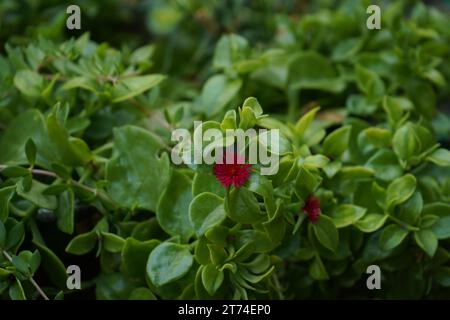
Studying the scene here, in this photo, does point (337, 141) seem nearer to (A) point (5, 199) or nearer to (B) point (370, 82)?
(B) point (370, 82)

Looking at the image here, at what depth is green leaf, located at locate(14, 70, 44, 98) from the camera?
3.30ft

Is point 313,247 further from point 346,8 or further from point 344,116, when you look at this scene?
point 346,8

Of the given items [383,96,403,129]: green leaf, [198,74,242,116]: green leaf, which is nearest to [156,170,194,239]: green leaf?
[198,74,242,116]: green leaf

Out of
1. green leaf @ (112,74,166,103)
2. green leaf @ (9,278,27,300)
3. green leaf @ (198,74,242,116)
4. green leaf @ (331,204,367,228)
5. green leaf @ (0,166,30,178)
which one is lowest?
green leaf @ (9,278,27,300)

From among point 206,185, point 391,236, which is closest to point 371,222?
point 391,236

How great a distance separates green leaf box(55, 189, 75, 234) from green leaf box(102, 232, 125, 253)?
47mm

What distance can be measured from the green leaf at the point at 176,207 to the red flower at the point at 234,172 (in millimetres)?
137

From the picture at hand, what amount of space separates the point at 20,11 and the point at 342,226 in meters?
0.88

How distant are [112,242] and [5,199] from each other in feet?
0.49

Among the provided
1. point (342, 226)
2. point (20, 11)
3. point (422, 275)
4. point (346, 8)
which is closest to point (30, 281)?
point (342, 226)

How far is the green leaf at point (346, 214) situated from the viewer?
0.89 metres

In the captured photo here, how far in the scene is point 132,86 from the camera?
1003 mm

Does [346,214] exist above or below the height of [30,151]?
below

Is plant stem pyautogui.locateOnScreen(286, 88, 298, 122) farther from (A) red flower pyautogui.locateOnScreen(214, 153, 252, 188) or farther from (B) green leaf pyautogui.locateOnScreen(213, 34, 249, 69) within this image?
(A) red flower pyautogui.locateOnScreen(214, 153, 252, 188)
